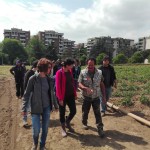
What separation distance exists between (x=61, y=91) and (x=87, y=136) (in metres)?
1.38

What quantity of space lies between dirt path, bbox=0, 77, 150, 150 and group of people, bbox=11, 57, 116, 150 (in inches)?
11.6

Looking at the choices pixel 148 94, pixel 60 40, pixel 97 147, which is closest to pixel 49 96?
pixel 97 147

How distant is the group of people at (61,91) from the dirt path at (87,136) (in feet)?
0.97

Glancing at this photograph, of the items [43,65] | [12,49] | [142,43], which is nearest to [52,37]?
[12,49]

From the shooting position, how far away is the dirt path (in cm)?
653

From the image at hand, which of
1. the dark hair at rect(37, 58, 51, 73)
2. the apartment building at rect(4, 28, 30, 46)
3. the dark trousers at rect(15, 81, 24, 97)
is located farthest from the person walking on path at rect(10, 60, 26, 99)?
the apartment building at rect(4, 28, 30, 46)

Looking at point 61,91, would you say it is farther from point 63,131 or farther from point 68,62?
point 63,131

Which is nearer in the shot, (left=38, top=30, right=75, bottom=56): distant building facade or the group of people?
the group of people

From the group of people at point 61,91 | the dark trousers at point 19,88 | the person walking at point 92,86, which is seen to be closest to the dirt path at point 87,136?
the group of people at point 61,91

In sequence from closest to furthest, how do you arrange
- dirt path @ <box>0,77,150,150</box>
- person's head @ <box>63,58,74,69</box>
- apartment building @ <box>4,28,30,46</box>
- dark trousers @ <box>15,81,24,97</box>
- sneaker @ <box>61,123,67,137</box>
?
dirt path @ <box>0,77,150,150</box> < person's head @ <box>63,58,74,69</box> < sneaker @ <box>61,123,67,137</box> < dark trousers @ <box>15,81,24,97</box> < apartment building @ <box>4,28,30,46</box>

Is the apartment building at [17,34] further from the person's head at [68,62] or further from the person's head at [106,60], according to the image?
the person's head at [68,62]

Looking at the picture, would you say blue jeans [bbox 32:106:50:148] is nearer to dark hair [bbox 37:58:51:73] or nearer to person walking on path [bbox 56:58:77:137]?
dark hair [bbox 37:58:51:73]

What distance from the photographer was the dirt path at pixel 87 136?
21.4 feet

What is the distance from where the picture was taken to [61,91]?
22.3 feet
